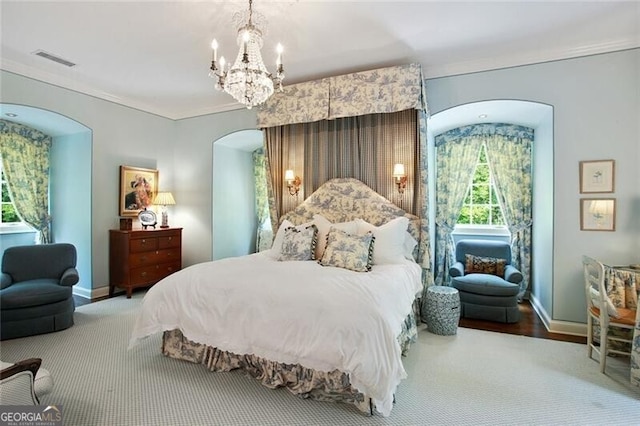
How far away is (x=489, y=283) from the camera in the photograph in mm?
3961

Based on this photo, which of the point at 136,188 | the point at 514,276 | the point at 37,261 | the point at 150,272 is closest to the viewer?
the point at 37,261

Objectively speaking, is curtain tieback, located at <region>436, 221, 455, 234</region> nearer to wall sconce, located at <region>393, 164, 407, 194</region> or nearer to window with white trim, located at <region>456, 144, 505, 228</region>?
window with white trim, located at <region>456, 144, 505, 228</region>

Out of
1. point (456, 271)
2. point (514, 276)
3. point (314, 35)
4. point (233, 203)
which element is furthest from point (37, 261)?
point (514, 276)

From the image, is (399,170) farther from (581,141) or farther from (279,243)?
(581,141)

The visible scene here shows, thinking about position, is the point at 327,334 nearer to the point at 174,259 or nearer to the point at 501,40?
the point at 501,40

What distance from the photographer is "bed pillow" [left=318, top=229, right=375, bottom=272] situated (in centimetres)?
317

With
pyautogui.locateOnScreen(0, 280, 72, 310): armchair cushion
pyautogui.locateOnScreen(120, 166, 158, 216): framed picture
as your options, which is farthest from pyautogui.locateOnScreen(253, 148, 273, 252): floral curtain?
pyautogui.locateOnScreen(0, 280, 72, 310): armchair cushion

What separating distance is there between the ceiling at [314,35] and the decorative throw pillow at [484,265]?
248 centimetres

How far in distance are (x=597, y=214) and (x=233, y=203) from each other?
5.17 meters

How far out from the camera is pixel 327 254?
3346mm

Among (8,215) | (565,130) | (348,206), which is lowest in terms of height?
(8,215)

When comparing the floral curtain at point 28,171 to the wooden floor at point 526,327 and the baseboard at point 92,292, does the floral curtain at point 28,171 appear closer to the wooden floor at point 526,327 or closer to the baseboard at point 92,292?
the baseboard at point 92,292

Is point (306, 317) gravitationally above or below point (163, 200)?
below

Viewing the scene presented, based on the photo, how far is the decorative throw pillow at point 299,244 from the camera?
3.57 meters
